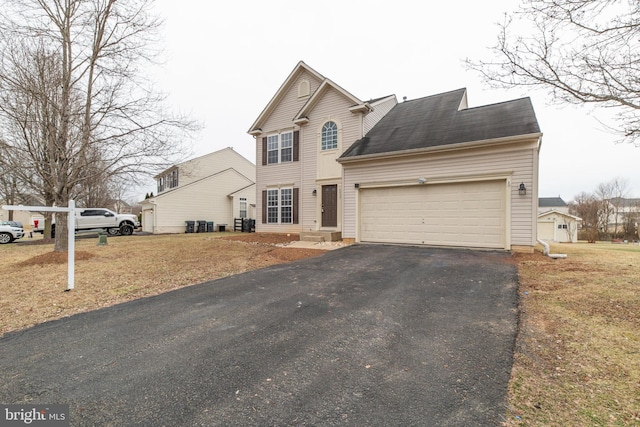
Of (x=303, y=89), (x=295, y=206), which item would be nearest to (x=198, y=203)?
(x=295, y=206)

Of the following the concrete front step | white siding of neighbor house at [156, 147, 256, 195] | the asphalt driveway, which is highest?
white siding of neighbor house at [156, 147, 256, 195]

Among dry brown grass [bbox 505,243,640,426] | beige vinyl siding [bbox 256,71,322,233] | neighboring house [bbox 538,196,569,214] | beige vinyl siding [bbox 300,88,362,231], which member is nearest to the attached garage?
beige vinyl siding [bbox 300,88,362,231]

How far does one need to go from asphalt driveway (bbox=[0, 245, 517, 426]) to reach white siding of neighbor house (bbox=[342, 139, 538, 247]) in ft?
14.4

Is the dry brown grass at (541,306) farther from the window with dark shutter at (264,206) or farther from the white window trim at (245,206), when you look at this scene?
the white window trim at (245,206)

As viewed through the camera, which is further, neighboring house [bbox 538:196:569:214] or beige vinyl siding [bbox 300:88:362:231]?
neighboring house [bbox 538:196:569:214]

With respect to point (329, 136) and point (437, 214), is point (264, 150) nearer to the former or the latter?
point (329, 136)

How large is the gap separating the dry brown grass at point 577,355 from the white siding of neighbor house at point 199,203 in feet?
72.5

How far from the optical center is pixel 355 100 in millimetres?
12930

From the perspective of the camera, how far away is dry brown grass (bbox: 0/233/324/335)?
4.77 metres

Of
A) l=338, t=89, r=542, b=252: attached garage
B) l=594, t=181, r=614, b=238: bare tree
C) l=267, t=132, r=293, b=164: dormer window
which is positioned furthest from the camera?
l=594, t=181, r=614, b=238: bare tree

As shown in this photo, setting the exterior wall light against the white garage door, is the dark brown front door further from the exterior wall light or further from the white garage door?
the exterior wall light

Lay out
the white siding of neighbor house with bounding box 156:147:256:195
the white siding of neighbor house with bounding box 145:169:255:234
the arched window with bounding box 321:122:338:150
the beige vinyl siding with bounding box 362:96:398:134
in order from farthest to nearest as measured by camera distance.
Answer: the white siding of neighbor house with bounding box 156:147:256:195 < the white siding of neighbor house with bounding box 145:169:255:234 < the arched window with bounding box 321:122:338:150 < the beige vinyl siding with bounding box 362:96:398:134

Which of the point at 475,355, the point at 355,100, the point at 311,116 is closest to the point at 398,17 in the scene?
the point at 355,100

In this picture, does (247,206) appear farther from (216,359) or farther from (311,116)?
(216,359)
